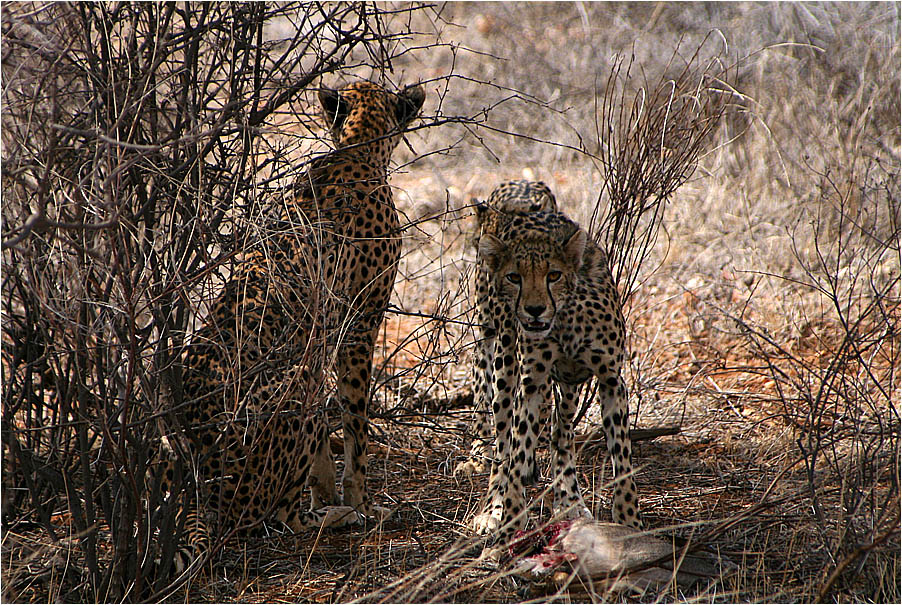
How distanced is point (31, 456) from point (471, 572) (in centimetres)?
166

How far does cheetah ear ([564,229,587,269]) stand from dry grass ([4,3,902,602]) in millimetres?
412

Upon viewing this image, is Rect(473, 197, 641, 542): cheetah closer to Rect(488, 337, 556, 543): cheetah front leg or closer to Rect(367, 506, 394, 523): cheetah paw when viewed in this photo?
Rect(488, 337, 556, 543): cheetah front leg

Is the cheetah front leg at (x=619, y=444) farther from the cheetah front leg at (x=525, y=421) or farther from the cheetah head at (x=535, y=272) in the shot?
the cheetah head at (x=535, y=272)

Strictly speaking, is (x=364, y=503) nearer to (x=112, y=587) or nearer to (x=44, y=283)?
(x=112, y=587)

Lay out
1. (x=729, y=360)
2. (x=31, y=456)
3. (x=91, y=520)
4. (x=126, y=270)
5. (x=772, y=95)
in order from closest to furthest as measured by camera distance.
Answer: (x=126, y=270) < (x=91, y=520) < (x=31, y=456) < (x=729, y=360) < (x=772, y=95)

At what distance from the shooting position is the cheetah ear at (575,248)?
12.7 feet

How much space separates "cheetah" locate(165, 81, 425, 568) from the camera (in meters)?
3.24

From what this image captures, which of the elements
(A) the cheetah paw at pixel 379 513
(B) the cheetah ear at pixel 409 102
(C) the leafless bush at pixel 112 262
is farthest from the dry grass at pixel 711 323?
(C) the leafless bush at pixel 112 262

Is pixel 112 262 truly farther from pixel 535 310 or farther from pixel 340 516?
pixel 340 516

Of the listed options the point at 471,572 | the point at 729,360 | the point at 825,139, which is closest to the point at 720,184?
the point at 825,139

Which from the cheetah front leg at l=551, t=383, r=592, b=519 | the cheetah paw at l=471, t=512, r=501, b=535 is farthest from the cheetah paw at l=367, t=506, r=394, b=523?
the cheetah front leg at l=551, t=383, r=592, b=519

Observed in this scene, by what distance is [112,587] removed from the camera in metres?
3.34

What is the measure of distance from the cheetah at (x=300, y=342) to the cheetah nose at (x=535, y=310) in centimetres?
63

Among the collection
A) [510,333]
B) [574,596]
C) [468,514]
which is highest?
[510,333]
